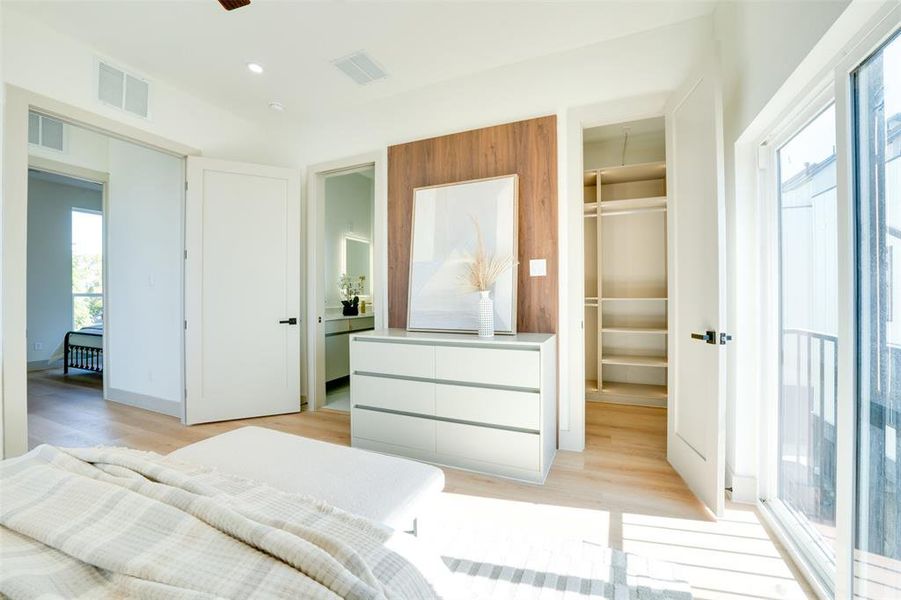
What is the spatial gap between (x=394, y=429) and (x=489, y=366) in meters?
0.85

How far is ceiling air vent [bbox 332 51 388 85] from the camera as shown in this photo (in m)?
2.71

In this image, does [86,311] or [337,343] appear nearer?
[337,343]

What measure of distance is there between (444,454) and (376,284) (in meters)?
1.60

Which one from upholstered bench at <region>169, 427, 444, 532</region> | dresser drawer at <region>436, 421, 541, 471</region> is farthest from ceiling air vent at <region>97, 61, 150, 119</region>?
dresser drawer at <region>436, 421, 541, 471</region>

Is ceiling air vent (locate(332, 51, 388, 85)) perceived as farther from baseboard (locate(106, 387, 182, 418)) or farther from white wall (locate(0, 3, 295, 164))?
baseboard (locate(106, 387, 182, 418))

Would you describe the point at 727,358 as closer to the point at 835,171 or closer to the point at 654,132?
the point at 835,171

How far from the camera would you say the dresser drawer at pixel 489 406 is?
83.8 inches

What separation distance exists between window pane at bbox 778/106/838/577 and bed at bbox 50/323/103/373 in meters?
6.88

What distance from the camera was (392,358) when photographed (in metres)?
2.51

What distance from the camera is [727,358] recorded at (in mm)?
2004

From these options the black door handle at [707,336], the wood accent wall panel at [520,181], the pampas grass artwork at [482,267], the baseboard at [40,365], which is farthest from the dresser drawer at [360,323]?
the baseboard at [40,365]

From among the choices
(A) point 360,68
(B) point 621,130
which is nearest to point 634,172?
(B) point 621,130

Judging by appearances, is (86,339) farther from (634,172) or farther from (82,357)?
(634,172)

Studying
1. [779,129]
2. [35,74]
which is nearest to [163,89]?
[35,74]
